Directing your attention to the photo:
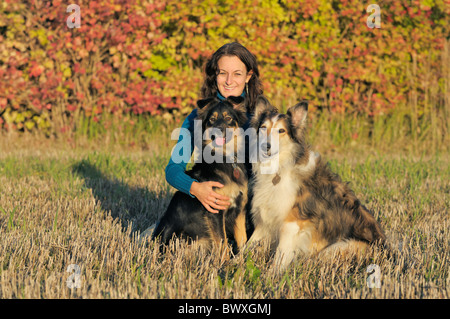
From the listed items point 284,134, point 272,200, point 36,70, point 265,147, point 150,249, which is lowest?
point 150,249

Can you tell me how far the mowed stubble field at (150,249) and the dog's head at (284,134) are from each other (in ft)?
2.47

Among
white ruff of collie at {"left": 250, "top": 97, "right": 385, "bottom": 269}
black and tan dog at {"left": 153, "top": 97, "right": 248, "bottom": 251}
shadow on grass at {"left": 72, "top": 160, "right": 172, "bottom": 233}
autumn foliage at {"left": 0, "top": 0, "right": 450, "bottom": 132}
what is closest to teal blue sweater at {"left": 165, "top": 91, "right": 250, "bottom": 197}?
black and tan dog at {"left": 153, "top": 97, "right": 248, "bottom": 251}

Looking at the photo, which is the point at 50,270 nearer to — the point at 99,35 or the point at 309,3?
the point at 99,35

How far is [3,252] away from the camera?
3.45m

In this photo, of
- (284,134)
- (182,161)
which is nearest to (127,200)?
(182,161)

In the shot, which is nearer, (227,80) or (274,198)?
(274,198)

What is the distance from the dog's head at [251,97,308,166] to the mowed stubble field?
2.47ft

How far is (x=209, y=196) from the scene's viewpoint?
3.66 m

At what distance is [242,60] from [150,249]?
1.98 meters

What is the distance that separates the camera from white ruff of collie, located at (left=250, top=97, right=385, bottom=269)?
3617mm

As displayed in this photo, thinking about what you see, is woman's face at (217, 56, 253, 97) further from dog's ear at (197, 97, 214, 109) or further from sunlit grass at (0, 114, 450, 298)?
sunlit grass at (0, 114, 450, 298)

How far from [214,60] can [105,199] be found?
6.85ft

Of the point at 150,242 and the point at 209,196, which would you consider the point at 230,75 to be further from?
the point at 150,242

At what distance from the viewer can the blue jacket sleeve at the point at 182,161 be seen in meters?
3.80
